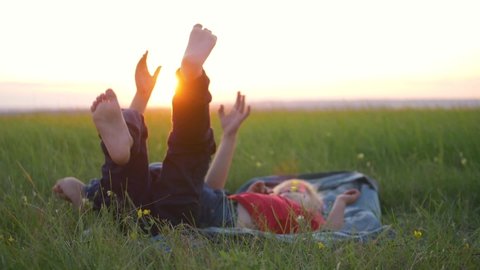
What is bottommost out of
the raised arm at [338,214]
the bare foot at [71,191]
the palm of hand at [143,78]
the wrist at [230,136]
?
the raised arm at [338,214]

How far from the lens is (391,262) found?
2152mm

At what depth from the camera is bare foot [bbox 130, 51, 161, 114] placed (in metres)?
3.33

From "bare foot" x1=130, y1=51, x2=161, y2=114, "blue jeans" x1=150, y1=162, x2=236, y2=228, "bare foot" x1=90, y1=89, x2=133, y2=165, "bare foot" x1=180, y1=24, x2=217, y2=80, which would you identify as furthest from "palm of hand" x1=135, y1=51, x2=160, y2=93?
"bare foot" x1=90, y1=89, x2=133, y2=165

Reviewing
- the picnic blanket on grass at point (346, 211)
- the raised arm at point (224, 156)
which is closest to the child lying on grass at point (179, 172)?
the picnic blanket on grass at point (346, 211)

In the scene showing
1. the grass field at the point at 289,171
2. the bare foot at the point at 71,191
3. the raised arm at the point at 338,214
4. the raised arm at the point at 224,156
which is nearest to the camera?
the grass field at the point at 289,171

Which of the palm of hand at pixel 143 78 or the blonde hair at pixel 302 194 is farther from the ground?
the palm of hand at pixel 143 78

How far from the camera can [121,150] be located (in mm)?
2580

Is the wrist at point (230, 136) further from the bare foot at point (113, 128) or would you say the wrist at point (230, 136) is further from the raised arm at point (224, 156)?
the bare foot at point (113, 128)

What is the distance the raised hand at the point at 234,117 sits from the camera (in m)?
3.62

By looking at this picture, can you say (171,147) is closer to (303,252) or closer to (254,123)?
(303,252)

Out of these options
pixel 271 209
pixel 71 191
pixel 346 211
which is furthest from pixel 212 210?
pixel 346 211

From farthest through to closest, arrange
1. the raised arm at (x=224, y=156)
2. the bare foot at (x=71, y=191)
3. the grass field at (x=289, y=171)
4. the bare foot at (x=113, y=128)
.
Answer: the raised arm at (x=224, y=156)
the bare foot at (x=71, y=191)
the bare foot at (x=113, y=128)
the grass field at (x=289, y=171)

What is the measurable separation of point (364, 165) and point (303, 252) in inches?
117

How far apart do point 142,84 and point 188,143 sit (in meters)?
0.65
